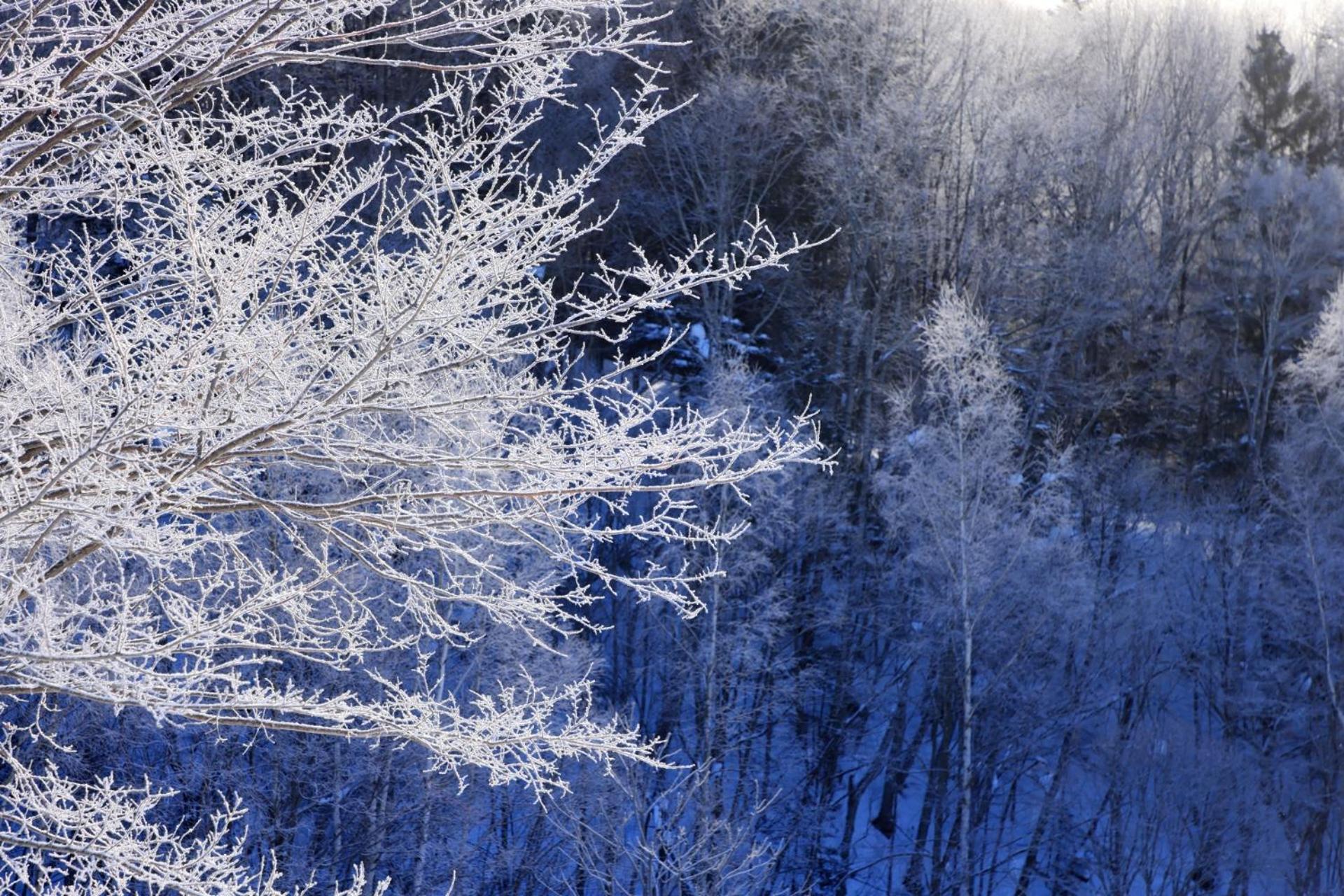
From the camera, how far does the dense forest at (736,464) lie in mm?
3021

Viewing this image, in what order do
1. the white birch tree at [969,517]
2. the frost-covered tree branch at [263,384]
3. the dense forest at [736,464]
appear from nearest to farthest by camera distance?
1. the frost-covered tree branch at [263,384]
2. the dense forest at [736,464]
3. the white birch tree at [969,517]

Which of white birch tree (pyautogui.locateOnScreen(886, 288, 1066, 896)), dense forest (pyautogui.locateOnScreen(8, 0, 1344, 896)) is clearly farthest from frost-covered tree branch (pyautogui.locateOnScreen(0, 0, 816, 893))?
white birch tree (pyautogui.locateOnScreen(886, 288, 1066, 896))

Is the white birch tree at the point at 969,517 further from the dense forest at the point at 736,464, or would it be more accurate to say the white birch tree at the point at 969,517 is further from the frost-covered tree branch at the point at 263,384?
the frost-covered tree branch at the point at 263,384

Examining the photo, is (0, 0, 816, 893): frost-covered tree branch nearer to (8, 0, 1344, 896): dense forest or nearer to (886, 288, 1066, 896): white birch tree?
(8, 0, 1344, 896): dense forest

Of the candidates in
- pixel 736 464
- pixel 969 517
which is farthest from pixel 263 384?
pixel 969 517

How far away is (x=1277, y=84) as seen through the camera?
25.6 m

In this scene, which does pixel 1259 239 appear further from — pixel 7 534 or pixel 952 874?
pixel 7 534

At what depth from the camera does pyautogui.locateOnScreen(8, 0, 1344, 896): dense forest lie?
3021 mm

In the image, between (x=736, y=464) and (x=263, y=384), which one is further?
(x=736, y=464)

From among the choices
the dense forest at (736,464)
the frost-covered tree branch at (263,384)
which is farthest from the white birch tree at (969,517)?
the frost-covered tree branch at (263,384)

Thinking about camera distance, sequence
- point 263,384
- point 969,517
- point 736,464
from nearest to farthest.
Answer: point 263,384 → point 736,464 → point 969,517

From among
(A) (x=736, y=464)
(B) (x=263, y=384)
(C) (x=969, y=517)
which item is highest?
(B) (x=263, y=384)

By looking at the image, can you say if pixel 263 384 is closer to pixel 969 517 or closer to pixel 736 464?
pixel 736 464

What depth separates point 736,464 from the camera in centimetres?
1520
